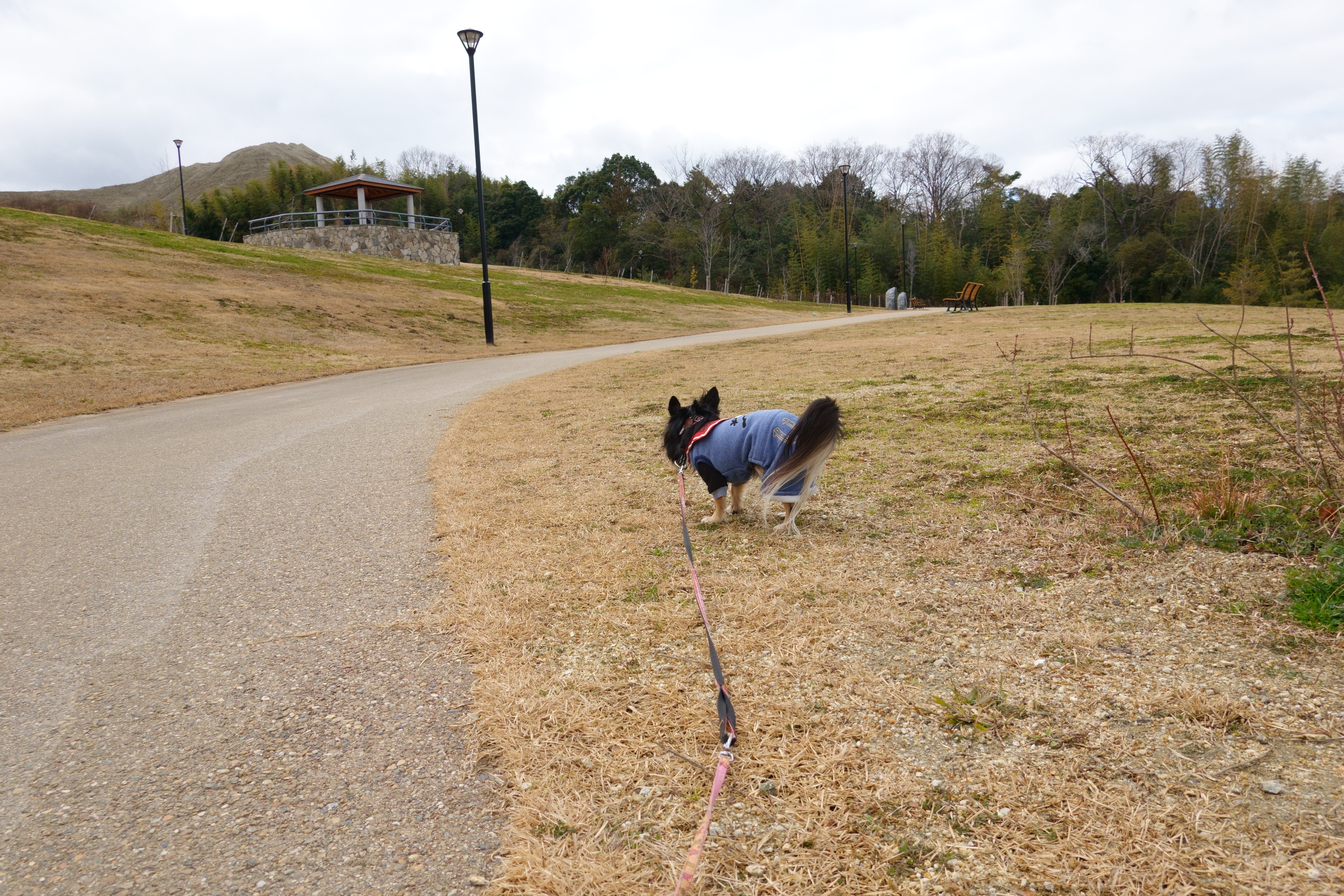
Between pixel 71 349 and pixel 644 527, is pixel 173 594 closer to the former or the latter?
pixel 644 527

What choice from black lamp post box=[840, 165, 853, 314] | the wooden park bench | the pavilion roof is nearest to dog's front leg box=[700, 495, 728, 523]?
the wooden park bench

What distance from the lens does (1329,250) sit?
35.5 m

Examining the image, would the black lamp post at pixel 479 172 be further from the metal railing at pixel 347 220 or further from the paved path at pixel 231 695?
the metal railing at pixel 347 220

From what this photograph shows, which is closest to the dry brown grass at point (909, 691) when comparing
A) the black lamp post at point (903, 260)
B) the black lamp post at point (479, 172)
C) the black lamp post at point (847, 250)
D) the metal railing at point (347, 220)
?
the black lamp post at point (479, 172)

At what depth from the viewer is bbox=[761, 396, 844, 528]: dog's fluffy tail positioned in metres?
4.12

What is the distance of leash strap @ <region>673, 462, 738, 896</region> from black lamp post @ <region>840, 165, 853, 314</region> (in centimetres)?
3575

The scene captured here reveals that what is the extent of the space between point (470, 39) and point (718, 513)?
18190 mm

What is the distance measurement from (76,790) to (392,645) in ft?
3.75

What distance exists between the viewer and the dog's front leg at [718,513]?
480 cm

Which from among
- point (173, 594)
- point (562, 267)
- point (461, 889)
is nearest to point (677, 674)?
point (461, 889)

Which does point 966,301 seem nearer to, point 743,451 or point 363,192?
point 743,451

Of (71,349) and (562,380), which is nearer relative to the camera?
(562,380)

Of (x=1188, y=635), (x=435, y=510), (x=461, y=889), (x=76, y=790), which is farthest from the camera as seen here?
(x=435, y=510)

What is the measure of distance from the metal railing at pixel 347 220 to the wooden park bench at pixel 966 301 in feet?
109
